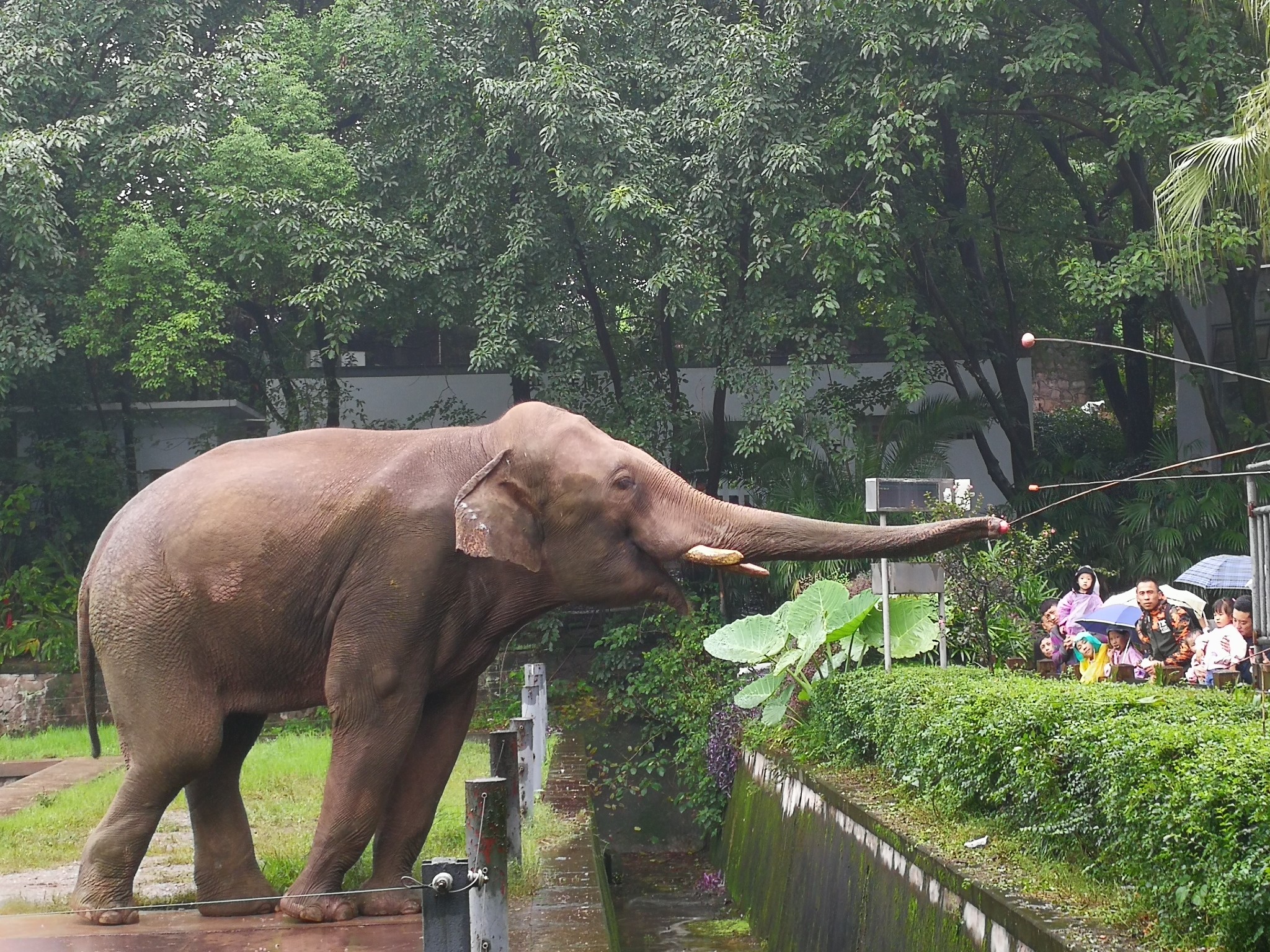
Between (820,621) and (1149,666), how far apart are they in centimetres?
248

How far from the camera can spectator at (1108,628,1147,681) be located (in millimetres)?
10875

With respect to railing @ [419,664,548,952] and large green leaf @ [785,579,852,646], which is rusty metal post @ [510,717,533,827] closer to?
large green leaf @ [785,579,852,646]

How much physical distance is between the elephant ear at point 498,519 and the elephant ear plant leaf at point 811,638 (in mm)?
5205

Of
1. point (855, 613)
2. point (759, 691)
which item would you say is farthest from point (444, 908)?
point (759, 691)

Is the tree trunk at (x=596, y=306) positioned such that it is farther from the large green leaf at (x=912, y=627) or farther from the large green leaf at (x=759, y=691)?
the large green leaf at (x=912, y=627)

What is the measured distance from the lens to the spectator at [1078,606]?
38.1 feet

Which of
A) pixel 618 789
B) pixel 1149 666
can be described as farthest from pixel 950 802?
pixel 618 789

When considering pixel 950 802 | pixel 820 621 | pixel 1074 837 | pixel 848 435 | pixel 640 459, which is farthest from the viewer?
pixel 848 435

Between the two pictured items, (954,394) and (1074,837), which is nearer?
(1074,837)

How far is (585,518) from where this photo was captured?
6238 millimetres

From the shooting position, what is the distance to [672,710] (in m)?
15.1

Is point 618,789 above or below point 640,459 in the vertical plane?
below

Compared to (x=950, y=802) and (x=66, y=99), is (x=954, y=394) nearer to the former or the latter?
(x=66, y=99)

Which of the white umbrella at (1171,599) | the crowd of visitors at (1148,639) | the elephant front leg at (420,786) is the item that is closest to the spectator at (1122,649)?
the crowd of visitors at (1148,639)
